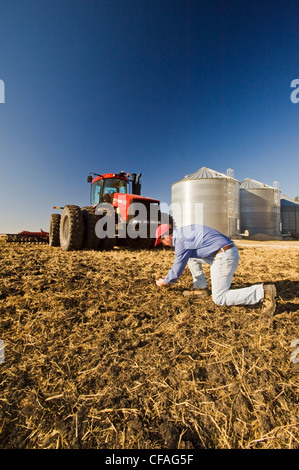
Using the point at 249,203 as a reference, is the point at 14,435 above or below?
below

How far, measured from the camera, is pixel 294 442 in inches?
53.1

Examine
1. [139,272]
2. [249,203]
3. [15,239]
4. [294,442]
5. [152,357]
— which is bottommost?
[294,442]

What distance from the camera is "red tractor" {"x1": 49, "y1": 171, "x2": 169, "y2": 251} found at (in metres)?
7.76

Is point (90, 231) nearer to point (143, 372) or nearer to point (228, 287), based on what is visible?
point (228, 287)

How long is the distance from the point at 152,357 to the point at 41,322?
4.67 feet

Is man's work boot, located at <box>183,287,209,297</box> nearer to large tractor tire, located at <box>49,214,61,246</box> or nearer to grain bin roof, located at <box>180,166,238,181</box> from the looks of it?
large tractor tire, located at <box>49,214,61,246</box>

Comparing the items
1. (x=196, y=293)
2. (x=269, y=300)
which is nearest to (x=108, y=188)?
(x=196, y=293)

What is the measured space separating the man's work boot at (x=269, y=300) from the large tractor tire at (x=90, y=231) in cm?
600

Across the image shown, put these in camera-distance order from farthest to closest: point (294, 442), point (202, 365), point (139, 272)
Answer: point (139, 272) → point (202, 365) → point (294, 442)

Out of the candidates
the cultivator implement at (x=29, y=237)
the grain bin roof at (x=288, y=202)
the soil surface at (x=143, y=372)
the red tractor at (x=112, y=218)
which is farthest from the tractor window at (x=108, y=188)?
the grain bin roof at (x=288, y=202)

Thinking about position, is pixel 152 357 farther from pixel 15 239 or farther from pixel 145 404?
pixel 15 239

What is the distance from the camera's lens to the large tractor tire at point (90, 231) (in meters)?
7.78

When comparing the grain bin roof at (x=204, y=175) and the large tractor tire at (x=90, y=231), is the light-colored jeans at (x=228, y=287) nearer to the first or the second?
the large tractor tire at (x=90, y=231)

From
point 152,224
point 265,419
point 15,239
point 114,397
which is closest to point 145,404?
point 114,397
